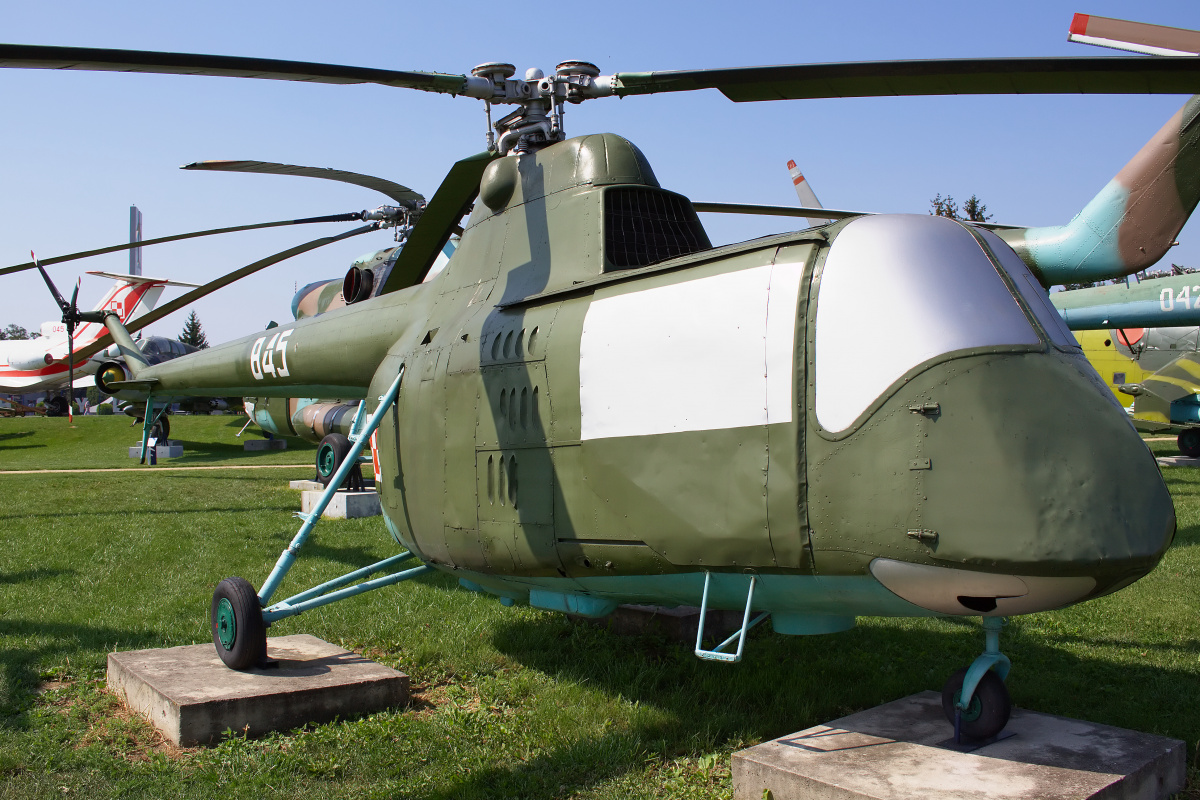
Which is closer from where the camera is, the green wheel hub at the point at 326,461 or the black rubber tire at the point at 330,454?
the black rubber tire at the point at 330,454

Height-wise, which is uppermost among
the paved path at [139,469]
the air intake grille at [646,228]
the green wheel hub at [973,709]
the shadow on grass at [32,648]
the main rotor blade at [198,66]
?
the main rotor blade at [198,66]

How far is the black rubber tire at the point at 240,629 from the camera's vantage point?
17.8 feet

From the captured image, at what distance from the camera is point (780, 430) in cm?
348

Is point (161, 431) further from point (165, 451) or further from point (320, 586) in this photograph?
point (320, 586)

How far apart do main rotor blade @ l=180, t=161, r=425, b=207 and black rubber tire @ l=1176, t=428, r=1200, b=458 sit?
17832 mm

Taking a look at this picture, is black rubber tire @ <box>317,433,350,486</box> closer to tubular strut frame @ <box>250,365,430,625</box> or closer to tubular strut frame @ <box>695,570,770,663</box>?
tubular strut frame @ <box>250,365,430,625</box>

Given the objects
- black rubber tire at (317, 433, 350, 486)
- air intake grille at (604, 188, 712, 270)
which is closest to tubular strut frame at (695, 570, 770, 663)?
air intake grille at (604, 188, 712, 270)

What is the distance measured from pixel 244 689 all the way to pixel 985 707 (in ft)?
12.7

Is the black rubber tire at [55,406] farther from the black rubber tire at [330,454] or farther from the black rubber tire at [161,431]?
the black rubber tire at [330,454]

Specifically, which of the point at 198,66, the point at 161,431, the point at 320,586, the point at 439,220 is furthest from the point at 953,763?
the point at 161,431

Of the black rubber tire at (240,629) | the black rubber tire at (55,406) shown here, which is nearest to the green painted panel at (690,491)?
the black rubber tire at (240,629)

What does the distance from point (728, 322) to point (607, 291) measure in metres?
0.81

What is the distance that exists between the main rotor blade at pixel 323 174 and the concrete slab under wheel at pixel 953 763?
641 centimetres

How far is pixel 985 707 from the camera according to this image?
13.0 ft
